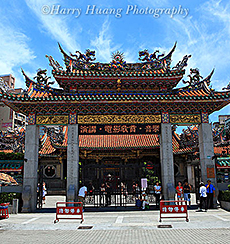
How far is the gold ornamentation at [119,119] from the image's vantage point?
1725 cm

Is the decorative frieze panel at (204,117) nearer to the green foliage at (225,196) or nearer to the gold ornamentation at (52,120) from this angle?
the green foliage at (225,196)

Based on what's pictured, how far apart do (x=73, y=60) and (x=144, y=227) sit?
538 inches

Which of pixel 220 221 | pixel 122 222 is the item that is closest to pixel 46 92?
pixel 122 222

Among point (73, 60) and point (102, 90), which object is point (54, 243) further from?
point (73, 60)

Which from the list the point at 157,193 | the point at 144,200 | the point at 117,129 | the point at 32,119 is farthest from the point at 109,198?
the point at 32,119

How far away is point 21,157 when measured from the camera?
16.7 m

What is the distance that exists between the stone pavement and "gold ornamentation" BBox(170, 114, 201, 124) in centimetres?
693

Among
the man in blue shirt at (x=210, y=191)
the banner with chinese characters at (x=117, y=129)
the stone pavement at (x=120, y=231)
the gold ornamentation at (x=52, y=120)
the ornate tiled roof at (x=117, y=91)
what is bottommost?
the stone pavement at (x=120, y=231)

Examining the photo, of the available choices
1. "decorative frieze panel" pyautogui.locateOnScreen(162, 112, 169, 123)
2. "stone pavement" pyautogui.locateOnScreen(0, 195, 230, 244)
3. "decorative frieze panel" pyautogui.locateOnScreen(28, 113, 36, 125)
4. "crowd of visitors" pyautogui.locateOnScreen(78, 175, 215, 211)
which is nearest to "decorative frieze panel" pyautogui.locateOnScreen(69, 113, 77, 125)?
"decorative frieze panel" pyautogui.locateOnScreen(28, 113, 36, 125)

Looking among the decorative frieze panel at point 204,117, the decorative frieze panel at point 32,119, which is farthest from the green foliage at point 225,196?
the decorative frieze panel at point 32,119

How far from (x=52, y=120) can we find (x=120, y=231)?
963 centimetres

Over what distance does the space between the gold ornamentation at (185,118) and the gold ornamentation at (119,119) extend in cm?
99

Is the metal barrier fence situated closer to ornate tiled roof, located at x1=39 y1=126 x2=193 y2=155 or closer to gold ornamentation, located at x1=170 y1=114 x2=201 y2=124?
gold ornamentation, located at x1=170 y1=114 x2=201 y2=124

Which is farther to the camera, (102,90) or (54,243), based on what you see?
(102,90)
